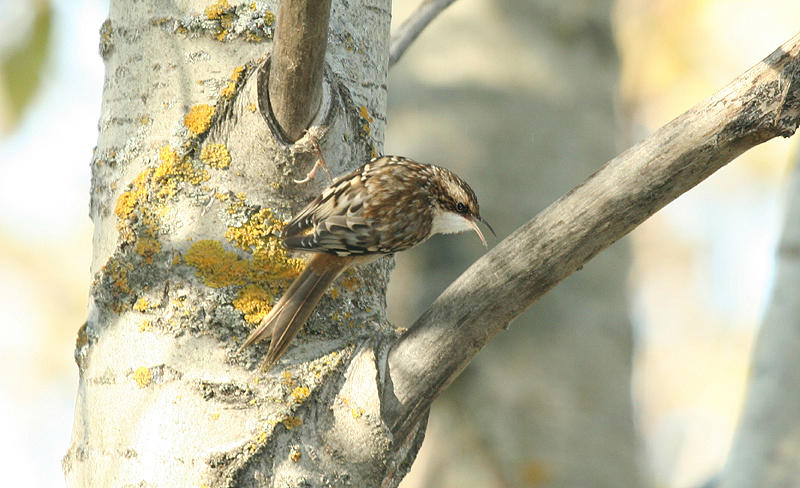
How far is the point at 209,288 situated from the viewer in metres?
1.66

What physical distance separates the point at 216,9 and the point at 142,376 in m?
0.73

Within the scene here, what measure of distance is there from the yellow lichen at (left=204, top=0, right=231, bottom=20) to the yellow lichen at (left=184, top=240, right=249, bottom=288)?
461 mm

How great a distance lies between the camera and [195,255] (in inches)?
65.8

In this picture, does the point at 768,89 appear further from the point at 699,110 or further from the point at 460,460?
the point at 460,460

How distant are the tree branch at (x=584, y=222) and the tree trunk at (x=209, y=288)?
0.32 feet

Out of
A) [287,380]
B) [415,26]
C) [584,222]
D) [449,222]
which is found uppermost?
[415,26]

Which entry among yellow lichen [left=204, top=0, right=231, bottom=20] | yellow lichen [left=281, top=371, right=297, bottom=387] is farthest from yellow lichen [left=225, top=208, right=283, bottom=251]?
yellow lichen [left=204, top=0, right=231, bottom=20]

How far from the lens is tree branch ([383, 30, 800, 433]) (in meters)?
1.29

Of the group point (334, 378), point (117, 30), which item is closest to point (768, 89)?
point (334, 378)

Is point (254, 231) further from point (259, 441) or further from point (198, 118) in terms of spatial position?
point (259, 441)

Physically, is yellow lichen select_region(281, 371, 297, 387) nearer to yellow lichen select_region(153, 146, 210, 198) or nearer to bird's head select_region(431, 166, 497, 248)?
yellow lichen select_region(153, 146, 210, 198)

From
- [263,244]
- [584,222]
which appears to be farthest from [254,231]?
[584,222]

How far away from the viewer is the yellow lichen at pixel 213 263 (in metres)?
1.67

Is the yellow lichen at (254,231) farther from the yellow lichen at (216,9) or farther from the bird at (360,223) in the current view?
the yellow lichen at (216,9)
